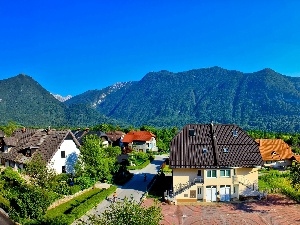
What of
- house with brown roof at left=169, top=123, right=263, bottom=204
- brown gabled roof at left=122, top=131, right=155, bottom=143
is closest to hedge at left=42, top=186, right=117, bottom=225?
house with brown roof at left=169, top=123, right=263, bottom=204

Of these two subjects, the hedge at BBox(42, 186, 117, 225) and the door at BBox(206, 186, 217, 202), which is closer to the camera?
the hedge at BBox(42, 186, 117, 225)

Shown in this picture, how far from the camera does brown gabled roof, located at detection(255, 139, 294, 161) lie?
88.4 metres

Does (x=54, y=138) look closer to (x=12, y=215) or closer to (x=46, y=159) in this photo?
(x=46, y=159)

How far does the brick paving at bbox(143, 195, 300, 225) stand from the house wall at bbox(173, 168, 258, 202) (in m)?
1.80

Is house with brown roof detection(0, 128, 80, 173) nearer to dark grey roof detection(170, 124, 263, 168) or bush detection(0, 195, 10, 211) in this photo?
bush detection(0, 195, 10, 211)

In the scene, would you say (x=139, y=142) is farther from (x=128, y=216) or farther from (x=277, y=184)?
(x=128, y=216)

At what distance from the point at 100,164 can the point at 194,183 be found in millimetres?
15538

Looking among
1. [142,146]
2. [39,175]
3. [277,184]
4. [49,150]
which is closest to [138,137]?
[142,146]

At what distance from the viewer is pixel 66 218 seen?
40344mm

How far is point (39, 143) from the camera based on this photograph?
67.5 m

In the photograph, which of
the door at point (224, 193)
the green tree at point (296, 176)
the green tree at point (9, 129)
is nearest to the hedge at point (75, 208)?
the door at point (224, 193)

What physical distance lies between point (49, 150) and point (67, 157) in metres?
3.27

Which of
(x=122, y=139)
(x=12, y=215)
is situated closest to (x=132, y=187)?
(x=12, y=215)

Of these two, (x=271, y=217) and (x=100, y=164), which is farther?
(x=100, y=164)
